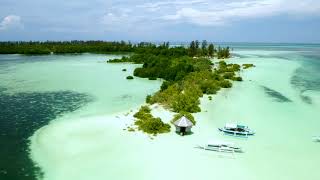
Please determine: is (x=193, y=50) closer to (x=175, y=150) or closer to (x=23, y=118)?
(x=23, y=118)

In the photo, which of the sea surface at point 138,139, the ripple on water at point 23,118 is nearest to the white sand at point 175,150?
the sea surface at point 138,139

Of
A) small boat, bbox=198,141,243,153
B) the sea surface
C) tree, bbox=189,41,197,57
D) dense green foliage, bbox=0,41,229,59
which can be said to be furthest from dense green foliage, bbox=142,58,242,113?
dense green foliage, bbox=0,41,229,59

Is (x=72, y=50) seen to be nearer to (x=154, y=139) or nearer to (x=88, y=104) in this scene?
(x=88, y=104)

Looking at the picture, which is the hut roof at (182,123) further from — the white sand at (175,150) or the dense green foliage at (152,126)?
the dense green foliage at (152,126)

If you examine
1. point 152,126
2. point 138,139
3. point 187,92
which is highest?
point 187,92

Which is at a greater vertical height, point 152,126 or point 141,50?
point 141,50

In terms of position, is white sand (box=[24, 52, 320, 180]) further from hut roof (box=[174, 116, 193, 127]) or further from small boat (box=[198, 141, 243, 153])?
hut roof (box=[174, 116, 193, 127])

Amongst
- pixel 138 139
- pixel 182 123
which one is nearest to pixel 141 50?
pixel 182 123

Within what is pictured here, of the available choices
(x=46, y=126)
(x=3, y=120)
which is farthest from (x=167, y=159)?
(x=3, y=120)
